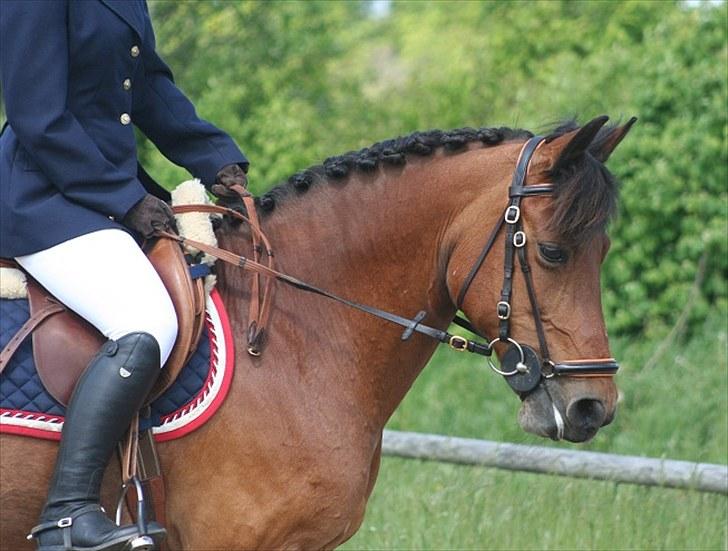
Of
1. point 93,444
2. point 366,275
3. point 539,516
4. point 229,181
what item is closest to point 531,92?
point 539,516

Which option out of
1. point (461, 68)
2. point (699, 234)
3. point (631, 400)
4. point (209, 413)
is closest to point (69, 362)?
point (209, 413)

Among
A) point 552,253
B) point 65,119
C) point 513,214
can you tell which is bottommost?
point 552,253

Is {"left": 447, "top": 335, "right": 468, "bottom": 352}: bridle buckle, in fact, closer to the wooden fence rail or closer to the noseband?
the noseband

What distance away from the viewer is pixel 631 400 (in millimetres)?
8594

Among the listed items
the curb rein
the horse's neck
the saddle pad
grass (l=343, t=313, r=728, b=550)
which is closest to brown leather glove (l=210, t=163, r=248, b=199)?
the horse's neck

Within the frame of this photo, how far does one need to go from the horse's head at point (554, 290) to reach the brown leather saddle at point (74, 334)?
90cm

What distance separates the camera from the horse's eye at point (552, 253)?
3.66 metres

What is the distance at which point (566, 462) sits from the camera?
6406 mm

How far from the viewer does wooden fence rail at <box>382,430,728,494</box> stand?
601 centimetres

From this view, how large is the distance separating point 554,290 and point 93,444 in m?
1.49

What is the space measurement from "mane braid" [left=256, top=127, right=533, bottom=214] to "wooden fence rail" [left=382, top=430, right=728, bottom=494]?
9.04 ft

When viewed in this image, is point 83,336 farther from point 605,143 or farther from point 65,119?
point 605,143

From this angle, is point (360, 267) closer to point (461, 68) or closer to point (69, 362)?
point (69, 362)

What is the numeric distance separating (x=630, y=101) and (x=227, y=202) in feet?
20.0
